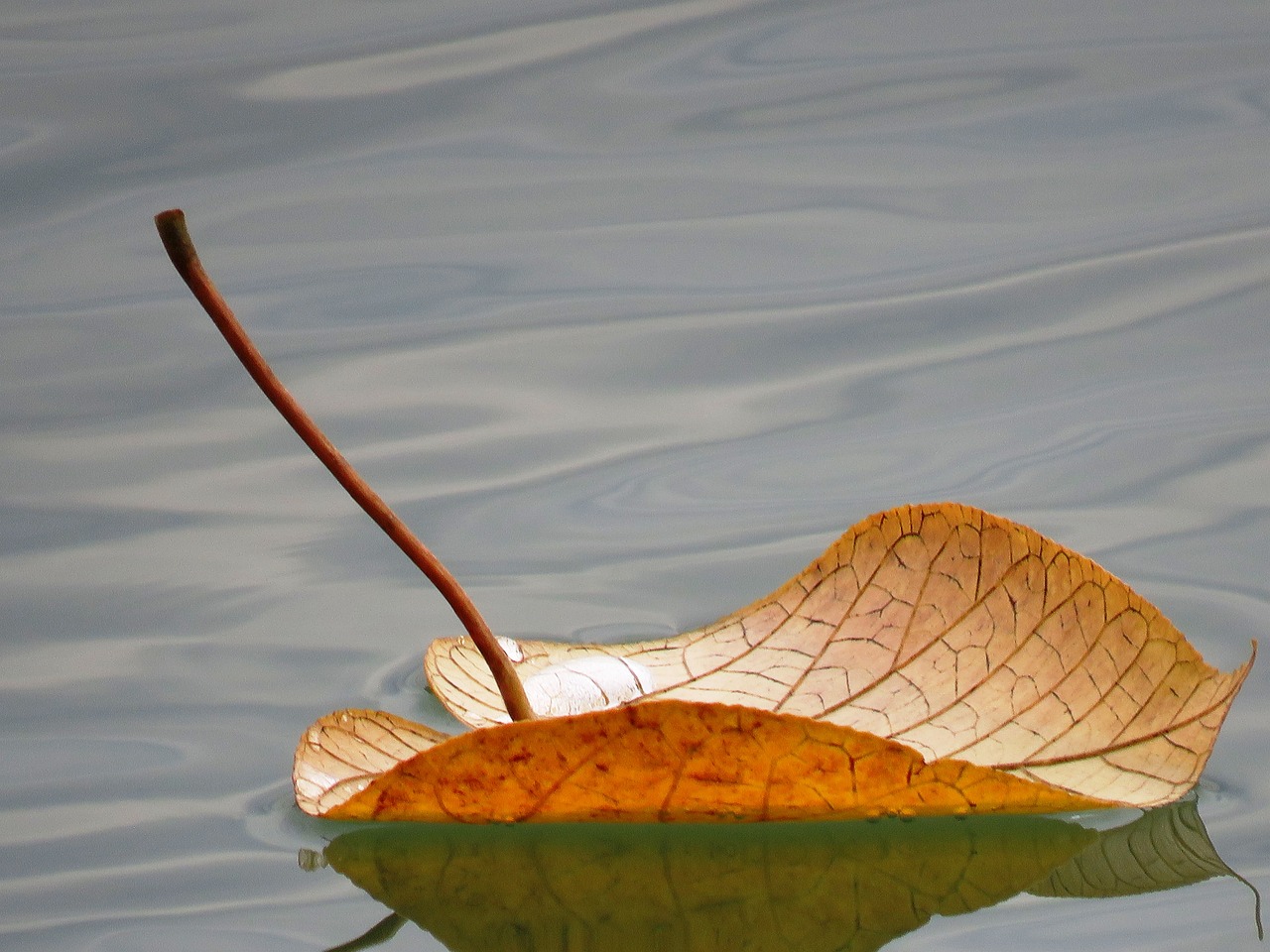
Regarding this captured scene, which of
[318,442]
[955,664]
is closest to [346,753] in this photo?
[318,442]

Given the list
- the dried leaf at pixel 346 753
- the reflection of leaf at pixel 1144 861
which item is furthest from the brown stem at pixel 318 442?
the reflection of leaf at pixel 1144 861

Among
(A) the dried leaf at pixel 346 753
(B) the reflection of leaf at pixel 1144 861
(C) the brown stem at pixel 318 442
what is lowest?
(B) the reflection of leaf at pixel 1144 861

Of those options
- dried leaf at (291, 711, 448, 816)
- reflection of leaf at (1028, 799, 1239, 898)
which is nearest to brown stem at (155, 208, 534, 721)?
dried leaf at (291, 711, 448, 816)

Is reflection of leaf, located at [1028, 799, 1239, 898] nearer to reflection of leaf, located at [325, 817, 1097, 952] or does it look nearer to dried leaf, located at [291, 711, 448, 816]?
reflection of leaf, located at [325, 817, 1097, 952]

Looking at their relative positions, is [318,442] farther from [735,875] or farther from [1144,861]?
[1144,861]

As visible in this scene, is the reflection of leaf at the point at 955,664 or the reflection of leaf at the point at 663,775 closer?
the reflection of leaf at the point at 663,775

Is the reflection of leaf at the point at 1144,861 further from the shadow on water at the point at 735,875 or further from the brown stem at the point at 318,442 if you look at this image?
the brown stem at the point at 318,442
